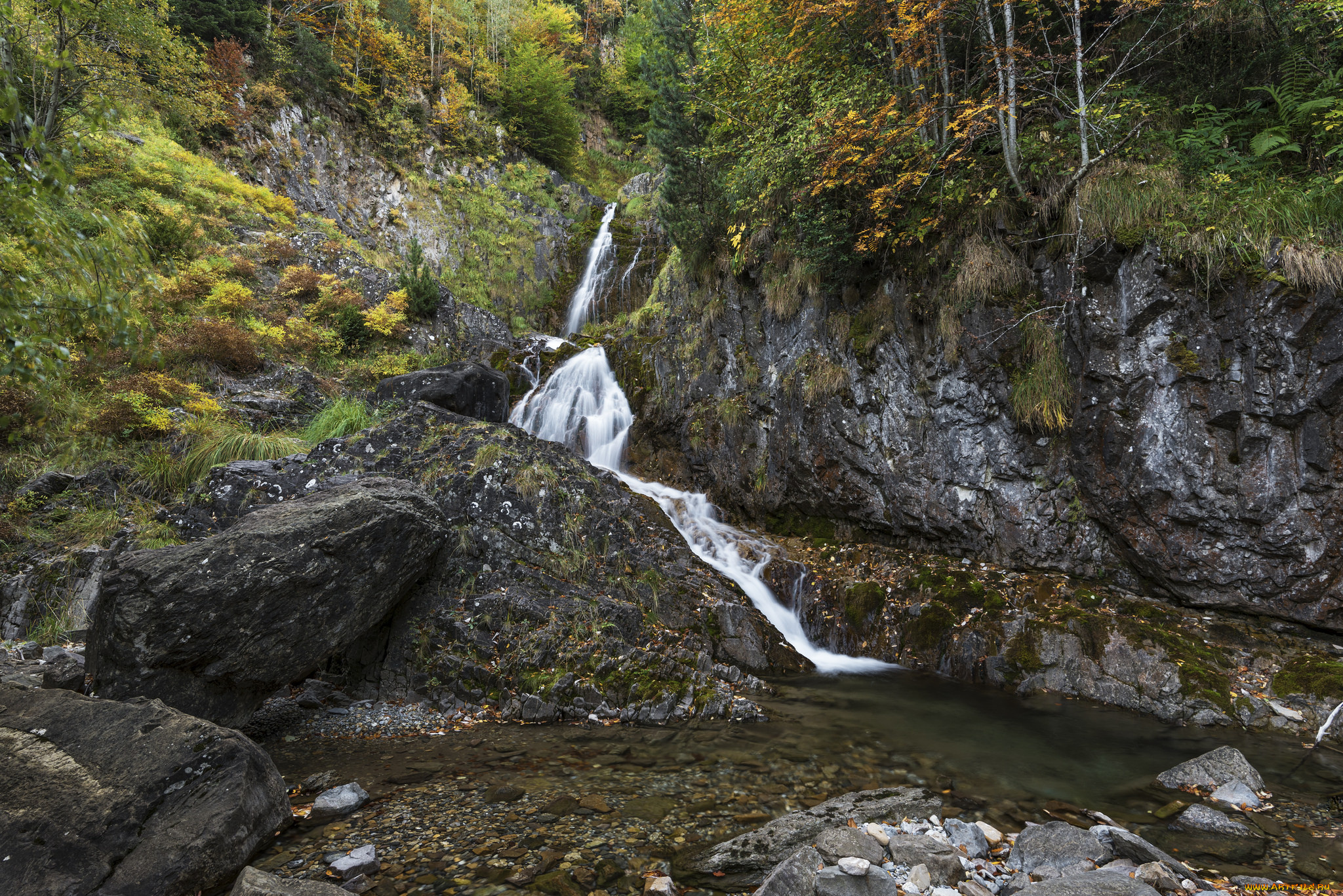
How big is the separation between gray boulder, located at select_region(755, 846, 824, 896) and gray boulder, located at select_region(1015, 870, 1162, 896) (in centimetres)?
112

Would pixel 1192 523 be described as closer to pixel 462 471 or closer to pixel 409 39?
pixel 462 471

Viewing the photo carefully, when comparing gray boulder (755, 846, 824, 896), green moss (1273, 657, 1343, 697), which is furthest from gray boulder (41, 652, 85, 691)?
green moss (1273, 657, 1343, 697)

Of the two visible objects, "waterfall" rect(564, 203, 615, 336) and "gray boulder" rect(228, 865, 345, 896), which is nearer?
"gray boulder" rect(228, 865, 345, 896)

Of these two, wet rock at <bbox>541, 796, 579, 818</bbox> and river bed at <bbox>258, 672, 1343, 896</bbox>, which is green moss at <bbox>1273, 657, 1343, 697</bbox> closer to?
river bed at <bbox>258, 672, 1343, 896</bbox>

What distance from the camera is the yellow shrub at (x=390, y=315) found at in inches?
511

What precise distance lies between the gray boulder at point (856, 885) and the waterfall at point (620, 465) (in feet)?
14.7

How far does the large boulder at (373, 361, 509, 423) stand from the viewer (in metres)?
9.84

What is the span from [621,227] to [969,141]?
15025 millimetres

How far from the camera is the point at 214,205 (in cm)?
1398

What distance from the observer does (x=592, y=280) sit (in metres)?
19.0

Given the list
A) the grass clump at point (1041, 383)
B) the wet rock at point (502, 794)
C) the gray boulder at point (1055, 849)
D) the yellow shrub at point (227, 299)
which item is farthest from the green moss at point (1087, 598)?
the yellow shrub at point (227, 299)

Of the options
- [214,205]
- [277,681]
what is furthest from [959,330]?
[214,205]

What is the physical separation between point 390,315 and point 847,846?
13.9 m

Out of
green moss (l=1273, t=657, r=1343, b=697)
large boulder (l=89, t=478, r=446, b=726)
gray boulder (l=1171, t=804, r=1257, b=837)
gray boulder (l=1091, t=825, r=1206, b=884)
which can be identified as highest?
large boulder (l=89, t=478, r=446, b=726)
